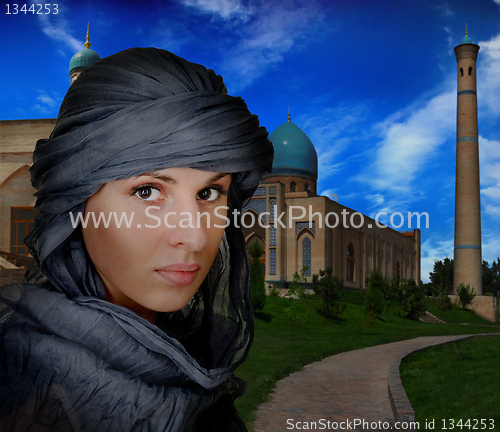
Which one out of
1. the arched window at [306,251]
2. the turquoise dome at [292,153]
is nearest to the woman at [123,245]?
the arched window at [306,251]

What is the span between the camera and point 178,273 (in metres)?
0.87

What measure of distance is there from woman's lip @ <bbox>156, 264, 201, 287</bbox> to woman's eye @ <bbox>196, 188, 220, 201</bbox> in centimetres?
14

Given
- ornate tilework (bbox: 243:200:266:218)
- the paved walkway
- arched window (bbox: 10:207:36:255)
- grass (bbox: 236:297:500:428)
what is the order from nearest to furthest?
1. the paved walkway
2. grass (bbox: 236:297:500:428)
3. arched window (bbox: 10:207:36:255)
4. ornate tilework (bbox: 243:200:266:218)

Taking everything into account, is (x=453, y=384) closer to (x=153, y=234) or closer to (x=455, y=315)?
(x=153, y=234)

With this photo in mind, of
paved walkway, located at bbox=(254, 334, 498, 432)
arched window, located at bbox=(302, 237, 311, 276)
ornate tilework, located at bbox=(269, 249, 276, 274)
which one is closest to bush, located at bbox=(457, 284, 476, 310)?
arched window, located at bbox=(302, 237, 311, 276)

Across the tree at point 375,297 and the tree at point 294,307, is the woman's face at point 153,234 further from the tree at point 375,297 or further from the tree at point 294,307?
the tree at point 375,297

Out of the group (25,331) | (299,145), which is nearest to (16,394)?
(25,331)

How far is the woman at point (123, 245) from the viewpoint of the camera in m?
0.75

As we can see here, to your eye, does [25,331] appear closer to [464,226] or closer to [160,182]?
[160,182]

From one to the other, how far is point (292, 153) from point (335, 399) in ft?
63.2

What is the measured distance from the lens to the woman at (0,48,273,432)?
0.75 metres

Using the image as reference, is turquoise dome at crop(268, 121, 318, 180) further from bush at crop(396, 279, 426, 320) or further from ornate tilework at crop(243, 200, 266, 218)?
bush at crop(396, 279, 426, 320)

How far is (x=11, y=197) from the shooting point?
12.1 meters

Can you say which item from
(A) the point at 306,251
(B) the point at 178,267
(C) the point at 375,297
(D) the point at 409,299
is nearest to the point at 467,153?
(A) the point at 306,251
